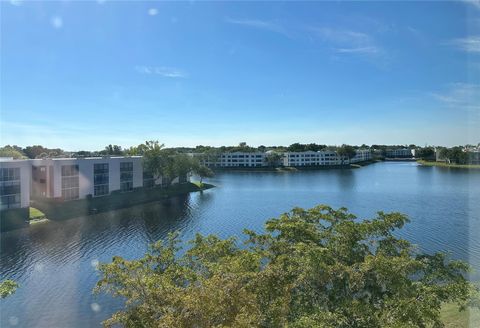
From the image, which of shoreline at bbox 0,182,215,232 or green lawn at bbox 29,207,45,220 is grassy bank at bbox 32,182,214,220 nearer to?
shoreline at bbox 0,182,215,232

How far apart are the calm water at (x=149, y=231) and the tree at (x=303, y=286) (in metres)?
7.02

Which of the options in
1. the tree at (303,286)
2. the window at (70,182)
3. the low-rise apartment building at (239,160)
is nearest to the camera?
the tree at (303,286)

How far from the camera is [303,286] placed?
739 cm

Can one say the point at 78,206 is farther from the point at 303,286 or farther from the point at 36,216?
the point at 303,286

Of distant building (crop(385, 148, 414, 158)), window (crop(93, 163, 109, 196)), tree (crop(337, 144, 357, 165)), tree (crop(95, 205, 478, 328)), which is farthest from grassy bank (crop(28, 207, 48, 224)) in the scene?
distant building (crop(385, 148, 414, 158))

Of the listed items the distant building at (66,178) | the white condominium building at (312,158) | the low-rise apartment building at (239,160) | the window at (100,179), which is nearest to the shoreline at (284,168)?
the low-rise apartment building at (239,160)

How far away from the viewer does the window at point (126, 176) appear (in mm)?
44781

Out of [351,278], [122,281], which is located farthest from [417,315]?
[122,281]

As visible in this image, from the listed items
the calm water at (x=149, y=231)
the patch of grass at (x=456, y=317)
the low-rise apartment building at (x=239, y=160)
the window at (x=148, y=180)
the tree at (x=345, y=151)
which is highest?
the tree at (x=345, y=151)

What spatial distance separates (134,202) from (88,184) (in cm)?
547

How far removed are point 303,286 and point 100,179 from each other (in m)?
38.0

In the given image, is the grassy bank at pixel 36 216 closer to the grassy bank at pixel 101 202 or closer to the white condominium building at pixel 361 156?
the grassy bank at pixel 101 202

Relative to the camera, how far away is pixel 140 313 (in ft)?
23.0

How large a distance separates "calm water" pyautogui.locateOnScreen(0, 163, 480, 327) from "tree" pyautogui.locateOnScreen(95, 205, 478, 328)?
7.02 meters
